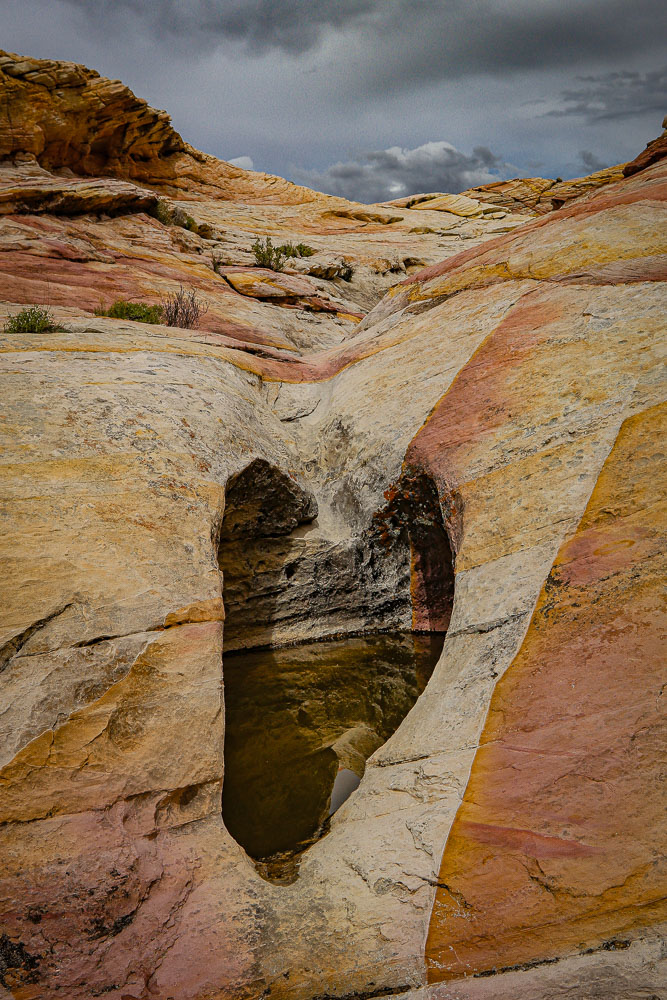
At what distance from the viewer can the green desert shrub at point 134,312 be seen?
411 inches

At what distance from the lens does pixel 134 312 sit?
1049 centimetres

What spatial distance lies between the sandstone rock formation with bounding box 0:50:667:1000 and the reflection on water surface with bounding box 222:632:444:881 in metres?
0.34

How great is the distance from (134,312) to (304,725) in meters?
8.04

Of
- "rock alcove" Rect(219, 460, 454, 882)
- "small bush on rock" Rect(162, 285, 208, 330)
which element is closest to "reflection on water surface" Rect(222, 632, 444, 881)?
"rock alcove" Rect(219, 460, 454, 882)

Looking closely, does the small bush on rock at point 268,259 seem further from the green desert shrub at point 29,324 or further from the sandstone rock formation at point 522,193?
the sandstone rock formation at point 522,193

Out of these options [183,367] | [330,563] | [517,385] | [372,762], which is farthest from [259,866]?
[183,367]

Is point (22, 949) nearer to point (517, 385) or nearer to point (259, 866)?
point (259, 866)

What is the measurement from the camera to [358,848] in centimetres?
350

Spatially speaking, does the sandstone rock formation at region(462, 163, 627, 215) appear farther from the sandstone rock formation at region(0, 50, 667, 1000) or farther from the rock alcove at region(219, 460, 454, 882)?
the rock alcove at region(219, 460, 454, 882)

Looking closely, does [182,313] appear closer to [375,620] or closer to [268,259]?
[375,620]

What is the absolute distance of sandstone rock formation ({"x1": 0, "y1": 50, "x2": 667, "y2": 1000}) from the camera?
294 cm

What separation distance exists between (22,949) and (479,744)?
265cm

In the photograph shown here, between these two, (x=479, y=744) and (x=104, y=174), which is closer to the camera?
(x=479, y=744)

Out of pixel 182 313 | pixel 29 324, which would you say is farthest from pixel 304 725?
pixel 182 313
